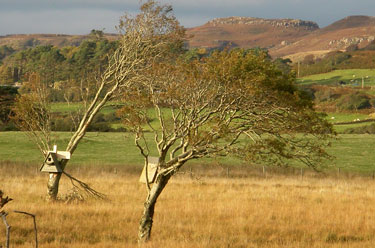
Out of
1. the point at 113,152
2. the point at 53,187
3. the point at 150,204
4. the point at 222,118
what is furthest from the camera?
the point at 113,152

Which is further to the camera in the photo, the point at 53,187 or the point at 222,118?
the point at 53,187

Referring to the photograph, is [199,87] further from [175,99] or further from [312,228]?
[312,228]

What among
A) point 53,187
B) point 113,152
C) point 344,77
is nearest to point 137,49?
point 53,187

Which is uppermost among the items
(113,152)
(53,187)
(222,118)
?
(222,118)

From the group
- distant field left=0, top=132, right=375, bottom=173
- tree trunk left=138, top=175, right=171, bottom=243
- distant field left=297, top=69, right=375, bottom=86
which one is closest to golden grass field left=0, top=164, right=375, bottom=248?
tree trunk left=138, top=175, right=171, bottom=243

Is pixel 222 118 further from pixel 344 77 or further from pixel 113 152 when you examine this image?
pixel 344 77

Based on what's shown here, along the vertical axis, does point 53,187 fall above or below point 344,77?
below

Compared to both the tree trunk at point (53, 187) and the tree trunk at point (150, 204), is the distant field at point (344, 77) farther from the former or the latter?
the tree trunk at point (150, 204)

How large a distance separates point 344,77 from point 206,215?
140m

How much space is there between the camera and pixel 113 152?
67.8 meters

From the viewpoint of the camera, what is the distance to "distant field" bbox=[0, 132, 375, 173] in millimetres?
59000

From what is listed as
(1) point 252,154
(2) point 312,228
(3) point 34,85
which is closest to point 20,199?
(3) point 34,85

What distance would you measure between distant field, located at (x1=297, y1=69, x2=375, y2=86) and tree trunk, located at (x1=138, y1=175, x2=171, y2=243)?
131 metres

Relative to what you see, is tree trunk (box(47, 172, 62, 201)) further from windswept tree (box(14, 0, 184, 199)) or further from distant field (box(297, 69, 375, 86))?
distant field (box(297, 69, 375, 86))
